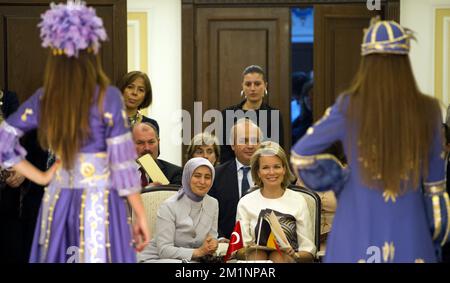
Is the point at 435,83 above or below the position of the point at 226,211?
above

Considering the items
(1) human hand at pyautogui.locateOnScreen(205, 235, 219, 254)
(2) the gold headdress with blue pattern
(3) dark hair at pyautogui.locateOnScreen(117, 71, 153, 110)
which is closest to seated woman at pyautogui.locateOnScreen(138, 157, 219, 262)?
(1) human hand at pyautogui.locateOnScreen(205, 235, 219, 254)

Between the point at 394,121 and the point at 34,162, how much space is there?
2.84 meters

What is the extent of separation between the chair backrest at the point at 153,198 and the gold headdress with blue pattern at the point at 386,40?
2112 mm

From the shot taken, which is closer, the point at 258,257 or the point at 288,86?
the point at 258,257

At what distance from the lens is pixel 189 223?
5.60 m

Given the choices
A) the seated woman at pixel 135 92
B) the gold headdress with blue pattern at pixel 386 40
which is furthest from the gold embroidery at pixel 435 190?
the seated woman at pixel 135 92

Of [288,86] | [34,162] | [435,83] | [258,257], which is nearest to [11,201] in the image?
[34,162]

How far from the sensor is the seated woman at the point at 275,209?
5.44 meters

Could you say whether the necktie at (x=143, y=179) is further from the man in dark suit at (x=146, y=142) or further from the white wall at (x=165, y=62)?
the white wall at (x=165, y=62)

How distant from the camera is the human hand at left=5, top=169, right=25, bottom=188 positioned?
579 centimetres

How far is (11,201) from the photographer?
240 inches

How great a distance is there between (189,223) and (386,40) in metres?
2.07

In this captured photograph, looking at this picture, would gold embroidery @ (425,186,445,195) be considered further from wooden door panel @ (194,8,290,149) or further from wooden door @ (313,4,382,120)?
wooden door panel @ (194,8,290,149)
